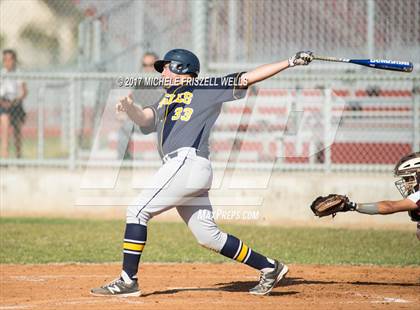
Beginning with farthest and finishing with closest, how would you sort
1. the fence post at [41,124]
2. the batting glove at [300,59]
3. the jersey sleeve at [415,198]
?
the fence post at [41,124]
the jersey sleeve at [415,198]
the batting glove at [300,59]

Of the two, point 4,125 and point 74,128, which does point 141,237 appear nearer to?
point 74,128

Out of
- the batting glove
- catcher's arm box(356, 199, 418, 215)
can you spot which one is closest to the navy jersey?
the batting glove

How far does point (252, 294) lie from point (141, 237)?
3.78 feet

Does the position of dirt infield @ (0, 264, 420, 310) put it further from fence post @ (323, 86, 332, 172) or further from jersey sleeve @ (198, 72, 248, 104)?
fence post @ (323, 86, 332, 172)

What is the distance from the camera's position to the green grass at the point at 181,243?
9.72 meters

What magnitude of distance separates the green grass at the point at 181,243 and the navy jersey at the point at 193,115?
2.87 m

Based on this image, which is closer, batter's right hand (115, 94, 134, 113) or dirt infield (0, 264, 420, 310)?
dirt infield (0, 264, 420, 310)

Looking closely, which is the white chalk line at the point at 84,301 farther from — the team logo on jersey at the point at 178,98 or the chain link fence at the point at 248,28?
the chain link fence at the point at 248,28

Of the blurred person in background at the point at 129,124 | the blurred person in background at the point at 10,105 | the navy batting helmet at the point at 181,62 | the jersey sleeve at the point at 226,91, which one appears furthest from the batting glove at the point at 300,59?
the blurred person in background at the point at 10,105

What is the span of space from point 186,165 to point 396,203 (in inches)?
70.4

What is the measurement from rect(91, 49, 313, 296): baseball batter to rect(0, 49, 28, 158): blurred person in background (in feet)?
24.4

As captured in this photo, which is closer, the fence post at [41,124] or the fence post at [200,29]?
the fence post at [200,29]

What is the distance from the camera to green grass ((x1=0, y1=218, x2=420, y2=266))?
972 centimetres

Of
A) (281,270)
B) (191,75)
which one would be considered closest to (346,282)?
(281,270)
